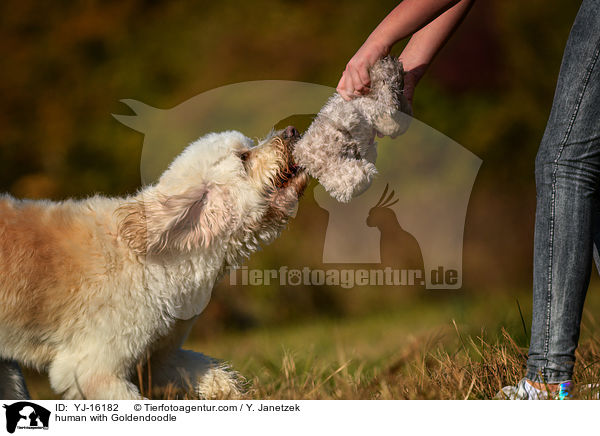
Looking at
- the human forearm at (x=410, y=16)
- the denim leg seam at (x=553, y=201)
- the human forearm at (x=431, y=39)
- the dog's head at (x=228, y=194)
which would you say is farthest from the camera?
the dog's head at (x=228, y=194)

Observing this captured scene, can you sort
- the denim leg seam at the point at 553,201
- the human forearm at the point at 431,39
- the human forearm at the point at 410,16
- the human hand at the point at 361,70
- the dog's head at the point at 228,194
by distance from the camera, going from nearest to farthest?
the denim leg seam at the point at 553,201 < the human forearm at the point at 410,16 < the human hand at the point at 361,70 < the human forearm at the point at 431,39 < the dog's head at the point at 228,194

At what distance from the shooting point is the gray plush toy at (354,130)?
7.68ft

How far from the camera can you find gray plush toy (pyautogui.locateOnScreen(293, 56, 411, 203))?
7.68 feet

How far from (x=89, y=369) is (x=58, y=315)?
237mm

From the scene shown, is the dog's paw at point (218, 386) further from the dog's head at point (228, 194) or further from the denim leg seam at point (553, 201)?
the denim leg seam at point (553, 201)

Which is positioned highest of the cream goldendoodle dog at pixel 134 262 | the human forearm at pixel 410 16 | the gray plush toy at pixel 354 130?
the human forearm at pixel 410 16

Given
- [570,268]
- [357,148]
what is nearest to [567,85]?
[570,268]

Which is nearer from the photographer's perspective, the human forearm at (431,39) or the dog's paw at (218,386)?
the human forearm at (431,39)

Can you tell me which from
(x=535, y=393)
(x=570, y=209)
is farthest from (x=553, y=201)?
(x=535, y=393)

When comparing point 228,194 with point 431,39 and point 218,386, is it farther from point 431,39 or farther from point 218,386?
point 431,39

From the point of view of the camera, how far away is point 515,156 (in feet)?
18.5

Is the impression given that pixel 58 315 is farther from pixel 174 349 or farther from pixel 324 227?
pixel 324 227
